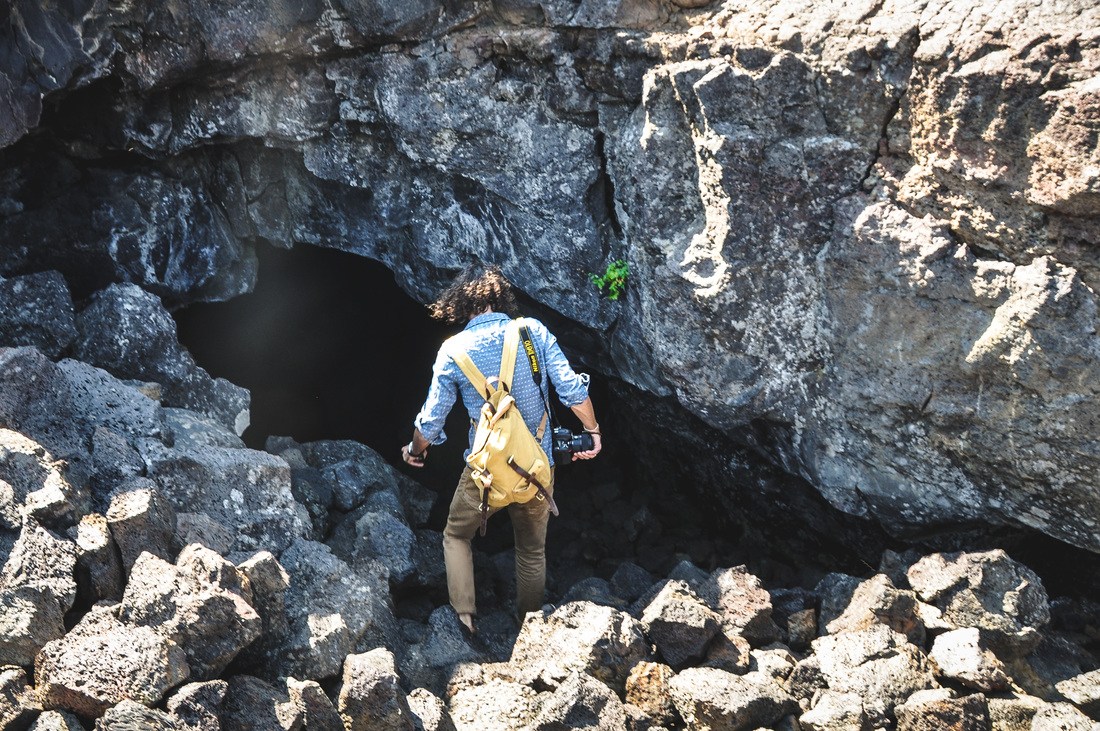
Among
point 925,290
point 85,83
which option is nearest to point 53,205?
point 85,83

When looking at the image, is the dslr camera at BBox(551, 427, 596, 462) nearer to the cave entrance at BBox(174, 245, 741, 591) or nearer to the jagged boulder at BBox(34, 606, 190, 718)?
the cave entrance at BBox(174, 245, 741, 591)

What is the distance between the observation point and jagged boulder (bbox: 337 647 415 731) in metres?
3.52

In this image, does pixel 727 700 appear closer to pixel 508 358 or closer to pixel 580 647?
pixel 580 647

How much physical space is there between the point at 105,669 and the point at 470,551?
180 centimetres

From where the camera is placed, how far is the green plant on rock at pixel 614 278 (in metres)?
5.25

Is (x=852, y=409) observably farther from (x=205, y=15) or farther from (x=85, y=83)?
(x=85, y=83)

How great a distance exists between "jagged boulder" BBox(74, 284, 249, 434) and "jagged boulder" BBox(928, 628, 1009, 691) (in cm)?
392

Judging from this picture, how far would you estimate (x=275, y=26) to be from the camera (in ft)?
16.9

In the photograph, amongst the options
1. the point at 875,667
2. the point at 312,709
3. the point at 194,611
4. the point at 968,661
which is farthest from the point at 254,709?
the point at 968,661

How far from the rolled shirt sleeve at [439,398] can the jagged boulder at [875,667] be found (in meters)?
1.99

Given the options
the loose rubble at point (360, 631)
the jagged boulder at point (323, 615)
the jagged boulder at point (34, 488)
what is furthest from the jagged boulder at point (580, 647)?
the jagged boulder at point (34, 488)

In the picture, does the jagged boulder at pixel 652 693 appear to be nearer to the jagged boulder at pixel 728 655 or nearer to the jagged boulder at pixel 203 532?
the jagged boulder at pixel 728 655

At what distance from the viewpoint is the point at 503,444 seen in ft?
13.8

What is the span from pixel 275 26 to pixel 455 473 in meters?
3.38
